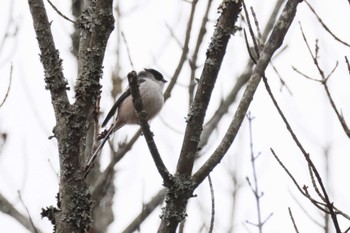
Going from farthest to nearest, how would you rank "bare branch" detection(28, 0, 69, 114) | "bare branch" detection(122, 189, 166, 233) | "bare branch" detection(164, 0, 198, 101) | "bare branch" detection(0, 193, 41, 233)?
1. "bare branch" detection(164, 0, 198, 101)
2. "bare branch" detection(0, 193, 41, 233)
3. "bare branch" detection(122, 189, 166, 233)
4. "bare branch" detection(28, 0, 69, 114)

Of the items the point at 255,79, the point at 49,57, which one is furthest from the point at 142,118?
the point at 49,57

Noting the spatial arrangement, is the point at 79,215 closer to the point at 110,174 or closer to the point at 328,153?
the point at 110,174

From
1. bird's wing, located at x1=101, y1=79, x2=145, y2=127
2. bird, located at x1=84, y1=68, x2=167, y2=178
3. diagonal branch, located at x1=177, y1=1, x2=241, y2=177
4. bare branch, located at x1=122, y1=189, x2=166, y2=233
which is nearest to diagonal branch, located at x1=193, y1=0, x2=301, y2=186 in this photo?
diagonal branch, located at x1=177, y1=1, x2=241, y2=177

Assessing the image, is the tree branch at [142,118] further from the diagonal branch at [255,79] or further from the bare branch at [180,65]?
the bare branch at [180,65]

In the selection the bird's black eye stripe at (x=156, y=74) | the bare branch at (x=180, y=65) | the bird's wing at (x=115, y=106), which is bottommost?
the bird's wing at (x=115, y=106)

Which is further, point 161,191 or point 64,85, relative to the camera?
point 161,191

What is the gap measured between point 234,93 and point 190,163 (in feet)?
9.15

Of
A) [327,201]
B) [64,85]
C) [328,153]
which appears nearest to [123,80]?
[328,153]

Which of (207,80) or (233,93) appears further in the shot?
(233,93)

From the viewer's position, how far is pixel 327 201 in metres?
1.62

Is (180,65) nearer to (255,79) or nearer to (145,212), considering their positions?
(145,212)

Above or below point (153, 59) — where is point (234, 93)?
below

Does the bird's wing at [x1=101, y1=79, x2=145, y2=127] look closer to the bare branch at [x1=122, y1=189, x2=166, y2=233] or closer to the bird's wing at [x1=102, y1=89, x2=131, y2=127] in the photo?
the bird's wing at [x1=102, y1=89, x2=131, y2=127]

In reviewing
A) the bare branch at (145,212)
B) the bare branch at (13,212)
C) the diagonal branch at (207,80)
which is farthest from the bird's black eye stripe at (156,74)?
the diagonal branch at (207,80)
